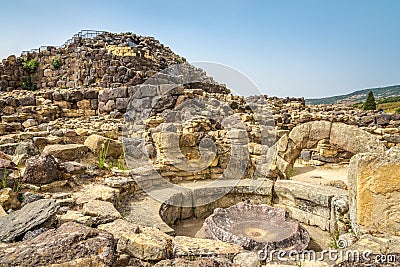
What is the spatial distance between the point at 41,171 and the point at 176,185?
2.21 meters

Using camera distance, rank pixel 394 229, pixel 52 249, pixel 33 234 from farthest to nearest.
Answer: pixel 394 229 → pixel 33 234 → pixel 52 249

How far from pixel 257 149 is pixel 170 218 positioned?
2.52m

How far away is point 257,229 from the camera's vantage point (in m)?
4.25

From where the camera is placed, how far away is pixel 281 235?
13.1 ft

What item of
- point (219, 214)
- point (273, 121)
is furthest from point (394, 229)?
point (273, 121)

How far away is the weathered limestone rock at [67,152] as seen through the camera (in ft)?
16.8

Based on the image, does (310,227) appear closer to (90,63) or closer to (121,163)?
(121,163)

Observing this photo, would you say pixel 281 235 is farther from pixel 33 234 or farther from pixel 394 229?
pixel 33 234

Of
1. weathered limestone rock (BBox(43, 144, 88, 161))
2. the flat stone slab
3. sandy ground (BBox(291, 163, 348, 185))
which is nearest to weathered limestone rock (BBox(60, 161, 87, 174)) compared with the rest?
weathered limestone rock (BBox(43, 144, 88, 161))

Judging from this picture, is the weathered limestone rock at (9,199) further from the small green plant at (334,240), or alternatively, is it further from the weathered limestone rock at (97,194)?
the small green plant at (334,240)

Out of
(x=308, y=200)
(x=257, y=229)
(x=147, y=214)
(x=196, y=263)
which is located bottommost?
(x=257, y=229)

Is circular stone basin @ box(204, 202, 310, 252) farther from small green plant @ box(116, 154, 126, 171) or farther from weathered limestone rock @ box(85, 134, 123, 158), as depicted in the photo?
weathered limestone rock @ box(85, 134, 123, 158)

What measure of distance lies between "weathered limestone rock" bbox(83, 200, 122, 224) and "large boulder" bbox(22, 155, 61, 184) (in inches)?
36.1

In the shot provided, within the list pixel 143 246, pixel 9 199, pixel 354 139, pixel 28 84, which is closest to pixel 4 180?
pixel 9 199
